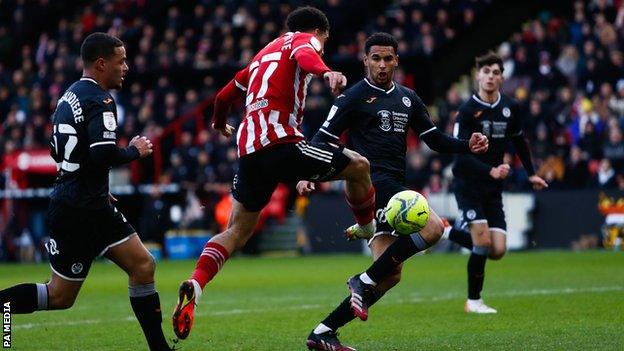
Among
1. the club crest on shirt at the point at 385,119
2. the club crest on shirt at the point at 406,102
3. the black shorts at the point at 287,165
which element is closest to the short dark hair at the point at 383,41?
the club crest on shirt at the point at 406,102

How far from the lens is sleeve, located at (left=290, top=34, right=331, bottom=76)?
8188 mm

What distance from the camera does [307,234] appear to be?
27281 millimetres

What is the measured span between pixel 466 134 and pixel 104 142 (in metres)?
5.85

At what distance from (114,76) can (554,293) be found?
7299 mm

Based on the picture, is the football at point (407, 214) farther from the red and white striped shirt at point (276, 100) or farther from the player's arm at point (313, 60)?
the player's arm at point (313, 60)

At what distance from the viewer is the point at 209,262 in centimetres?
889

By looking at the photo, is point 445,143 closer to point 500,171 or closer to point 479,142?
point 479,142

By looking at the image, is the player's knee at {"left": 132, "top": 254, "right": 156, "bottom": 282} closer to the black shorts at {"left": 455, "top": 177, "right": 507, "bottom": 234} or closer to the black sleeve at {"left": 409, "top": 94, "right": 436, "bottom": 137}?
the black sleeve at {"left": 409, "top": 94, "right": 436, "bottom": 137}

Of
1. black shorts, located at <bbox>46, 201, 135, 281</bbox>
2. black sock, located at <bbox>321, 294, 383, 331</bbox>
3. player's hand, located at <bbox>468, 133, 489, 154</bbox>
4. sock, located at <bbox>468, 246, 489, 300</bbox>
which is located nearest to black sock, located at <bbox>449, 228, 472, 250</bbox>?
sock, located at <bbox>468, 246, 489, 300</bbox>

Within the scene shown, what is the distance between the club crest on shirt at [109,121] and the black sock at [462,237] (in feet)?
19.9

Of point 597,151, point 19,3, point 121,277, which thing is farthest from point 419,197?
point 19,3

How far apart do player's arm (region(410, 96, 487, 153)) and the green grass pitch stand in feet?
4.99

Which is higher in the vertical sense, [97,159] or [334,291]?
[97,159]

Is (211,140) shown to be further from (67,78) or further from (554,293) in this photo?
(554,293)
